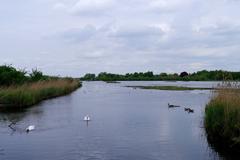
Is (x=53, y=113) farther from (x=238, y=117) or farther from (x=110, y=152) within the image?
(x=238, y=117)

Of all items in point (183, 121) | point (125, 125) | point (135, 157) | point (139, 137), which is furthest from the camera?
point (183, 121)

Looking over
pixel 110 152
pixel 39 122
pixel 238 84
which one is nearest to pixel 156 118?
pixel 39 122

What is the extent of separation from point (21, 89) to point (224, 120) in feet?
81.2

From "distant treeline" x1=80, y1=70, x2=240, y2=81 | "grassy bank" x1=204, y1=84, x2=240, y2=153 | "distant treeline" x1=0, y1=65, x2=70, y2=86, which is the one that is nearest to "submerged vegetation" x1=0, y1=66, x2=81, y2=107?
"distant treeline" x1=0, y1=65, x2=70, y2=86

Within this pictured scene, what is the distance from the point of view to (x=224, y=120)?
17.1 m

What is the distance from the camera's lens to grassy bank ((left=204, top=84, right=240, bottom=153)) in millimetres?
16312

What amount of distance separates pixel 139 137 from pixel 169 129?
3.08 metres

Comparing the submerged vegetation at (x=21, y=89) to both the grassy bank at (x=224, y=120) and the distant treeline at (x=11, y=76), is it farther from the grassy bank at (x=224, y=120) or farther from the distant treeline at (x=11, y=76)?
the grassy bank at (x=224, y=120)

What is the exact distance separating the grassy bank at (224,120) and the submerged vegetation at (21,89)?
69.5ft

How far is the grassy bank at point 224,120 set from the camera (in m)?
16.3

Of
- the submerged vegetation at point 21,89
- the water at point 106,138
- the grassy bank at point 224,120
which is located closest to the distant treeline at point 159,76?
the submerged vegetation at point 21,89

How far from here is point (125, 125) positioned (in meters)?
23.9

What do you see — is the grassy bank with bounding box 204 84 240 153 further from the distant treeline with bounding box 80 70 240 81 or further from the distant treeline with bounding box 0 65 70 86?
the distant treeline with bounding box 80 70 240 81

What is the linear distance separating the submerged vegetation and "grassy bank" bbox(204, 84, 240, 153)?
69.5 ft
